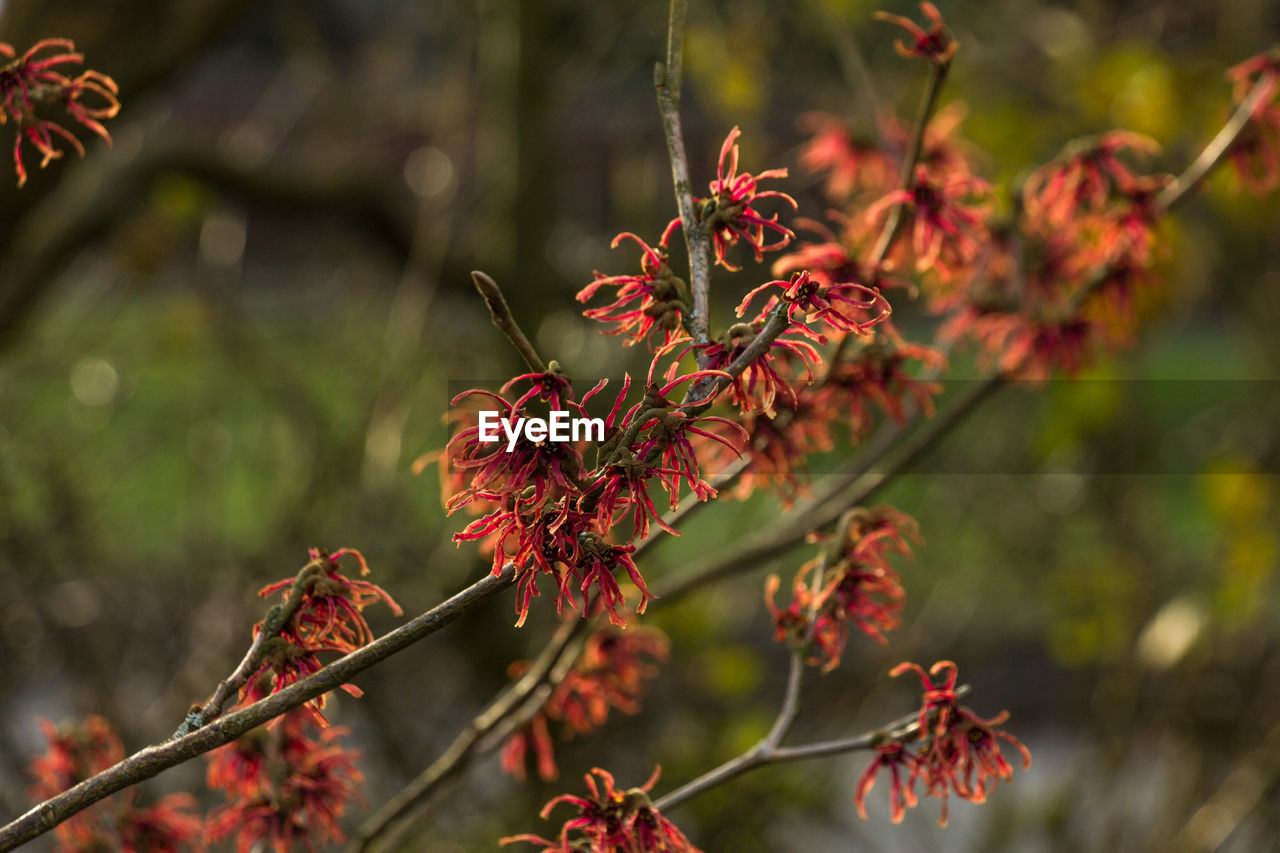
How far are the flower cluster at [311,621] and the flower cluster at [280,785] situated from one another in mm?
195

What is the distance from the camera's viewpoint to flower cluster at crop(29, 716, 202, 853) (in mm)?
1175

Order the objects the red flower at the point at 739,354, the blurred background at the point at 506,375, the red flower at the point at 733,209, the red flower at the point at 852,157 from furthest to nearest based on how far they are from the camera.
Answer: the blurred background at the point at 506,375 → the red flower at the point at 852,157 → the red flower at the point at 733,209 → the red flower at the point at 739,354

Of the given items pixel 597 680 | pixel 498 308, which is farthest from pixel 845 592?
pixel 498 308

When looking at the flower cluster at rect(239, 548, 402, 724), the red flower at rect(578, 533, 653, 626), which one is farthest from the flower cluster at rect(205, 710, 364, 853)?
the red flower at rect(578, 533, 653, 626)

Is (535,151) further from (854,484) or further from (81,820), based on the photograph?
(81,820)

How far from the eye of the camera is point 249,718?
2.52 feet

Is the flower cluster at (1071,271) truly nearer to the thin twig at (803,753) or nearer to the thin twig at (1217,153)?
the thin twig at (1217,153)

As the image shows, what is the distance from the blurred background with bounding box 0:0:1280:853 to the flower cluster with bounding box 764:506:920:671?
3.26ft

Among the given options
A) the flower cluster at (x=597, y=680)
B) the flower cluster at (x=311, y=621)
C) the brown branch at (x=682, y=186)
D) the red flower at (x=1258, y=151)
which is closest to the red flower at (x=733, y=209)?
the brown branch at (x=682, y=186)

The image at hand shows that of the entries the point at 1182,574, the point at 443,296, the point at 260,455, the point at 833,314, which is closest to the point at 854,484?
the point at 833,314

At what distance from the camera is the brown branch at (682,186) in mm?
845

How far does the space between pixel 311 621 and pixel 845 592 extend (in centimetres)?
53

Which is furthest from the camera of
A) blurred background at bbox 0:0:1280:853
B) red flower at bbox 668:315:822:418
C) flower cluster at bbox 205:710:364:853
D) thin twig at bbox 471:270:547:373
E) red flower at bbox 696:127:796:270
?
blurred background at bbox 0:0:1280:853

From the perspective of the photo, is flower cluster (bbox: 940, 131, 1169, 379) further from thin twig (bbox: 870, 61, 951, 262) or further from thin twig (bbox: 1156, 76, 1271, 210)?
thin twig (bbox: 870, 61, 951, 262)
